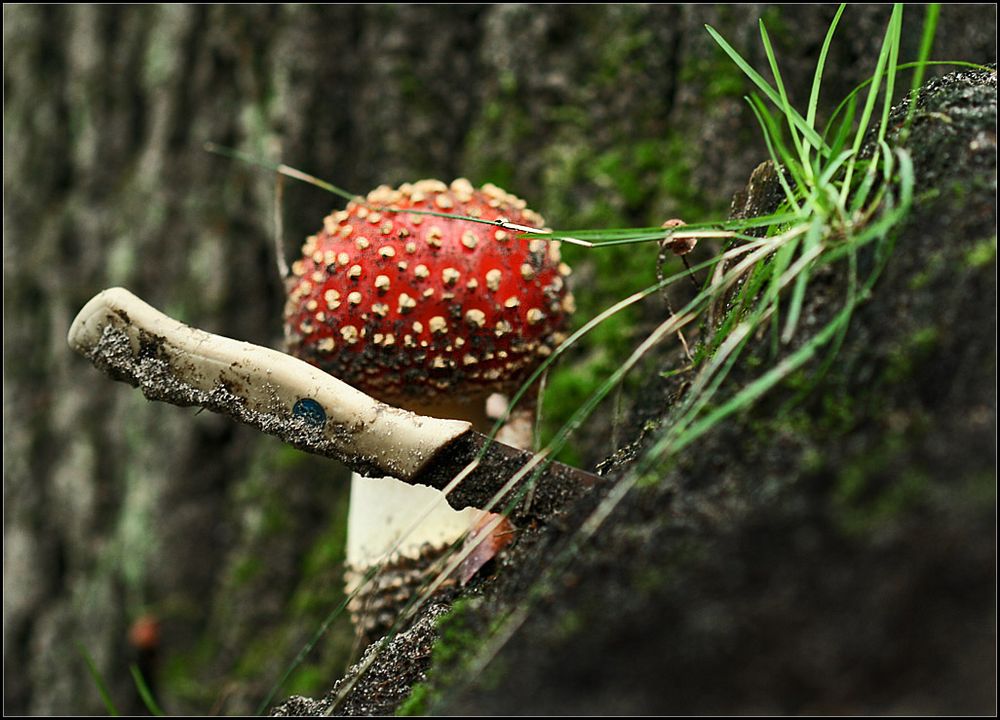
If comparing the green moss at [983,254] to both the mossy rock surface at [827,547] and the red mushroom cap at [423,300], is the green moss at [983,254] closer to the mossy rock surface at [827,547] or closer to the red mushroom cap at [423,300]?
the mossy rock surface at [827,547]

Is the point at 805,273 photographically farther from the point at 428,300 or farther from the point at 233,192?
the point at 233,192

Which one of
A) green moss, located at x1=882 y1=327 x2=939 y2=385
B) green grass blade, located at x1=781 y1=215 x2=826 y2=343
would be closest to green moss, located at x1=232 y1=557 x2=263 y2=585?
green grass blade, located at x1=781 y1=215 x2=826 y2=343

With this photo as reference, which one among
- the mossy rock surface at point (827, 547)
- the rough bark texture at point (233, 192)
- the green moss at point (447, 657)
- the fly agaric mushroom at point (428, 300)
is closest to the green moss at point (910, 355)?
the mossy rock surface at point (827, 547)

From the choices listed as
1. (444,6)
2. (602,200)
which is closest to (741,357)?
(602,200)

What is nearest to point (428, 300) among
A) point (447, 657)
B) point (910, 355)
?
point (447, 657)

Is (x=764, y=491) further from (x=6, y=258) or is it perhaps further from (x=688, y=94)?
(x=6, y=258)

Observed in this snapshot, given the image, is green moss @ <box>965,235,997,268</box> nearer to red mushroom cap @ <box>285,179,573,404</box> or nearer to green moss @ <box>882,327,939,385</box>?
green moss @ <box>882,327,939,385</box>
